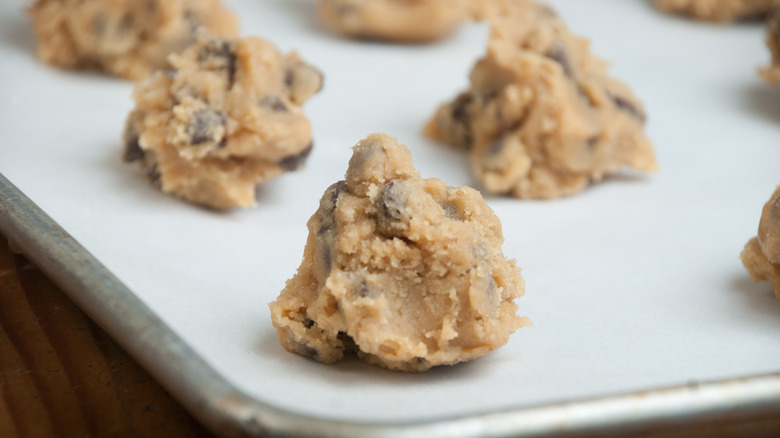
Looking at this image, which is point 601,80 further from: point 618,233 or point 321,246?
point 321,246

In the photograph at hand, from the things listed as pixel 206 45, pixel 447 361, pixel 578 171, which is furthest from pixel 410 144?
pixel 447 361

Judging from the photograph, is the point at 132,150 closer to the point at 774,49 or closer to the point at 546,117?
the point at 546,117

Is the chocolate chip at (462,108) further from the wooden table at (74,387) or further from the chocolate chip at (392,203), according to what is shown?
the wooden table at (74,387)

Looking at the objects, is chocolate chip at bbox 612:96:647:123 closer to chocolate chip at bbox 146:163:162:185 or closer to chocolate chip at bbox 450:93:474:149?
chocolate chip at bbox 450:93:474:149

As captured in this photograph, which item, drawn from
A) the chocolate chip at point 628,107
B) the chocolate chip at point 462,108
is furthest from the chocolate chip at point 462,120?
the chocolate chip at point 628,107

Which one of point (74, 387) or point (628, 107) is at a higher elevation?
point (628, 107)

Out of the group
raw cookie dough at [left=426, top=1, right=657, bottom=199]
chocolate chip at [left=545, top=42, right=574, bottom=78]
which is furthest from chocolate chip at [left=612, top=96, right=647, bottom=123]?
chocolate chip at [left=545, top=42, right=574, bottom=78]

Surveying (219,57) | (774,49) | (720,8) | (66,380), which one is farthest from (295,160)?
(720,8)
